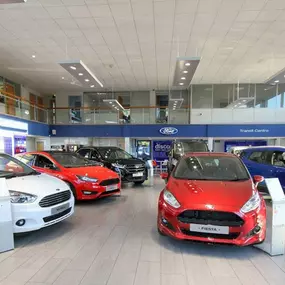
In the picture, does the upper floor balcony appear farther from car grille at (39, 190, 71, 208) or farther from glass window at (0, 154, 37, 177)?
car grille at (39, 190, 71, 208)

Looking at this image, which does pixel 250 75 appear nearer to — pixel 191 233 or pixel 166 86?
pixel 166 86

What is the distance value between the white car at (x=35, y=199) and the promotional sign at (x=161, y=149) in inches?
419

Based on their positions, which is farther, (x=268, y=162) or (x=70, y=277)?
(x=268, y=162)

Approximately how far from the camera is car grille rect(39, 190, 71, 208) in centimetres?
334

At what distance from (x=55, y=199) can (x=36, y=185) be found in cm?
37

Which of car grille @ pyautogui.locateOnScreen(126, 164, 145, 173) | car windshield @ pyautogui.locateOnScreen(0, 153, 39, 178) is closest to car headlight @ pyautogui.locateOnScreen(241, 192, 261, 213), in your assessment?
car windshield @ pyautogui.locateOnScreen(0, 153, 39, 178)

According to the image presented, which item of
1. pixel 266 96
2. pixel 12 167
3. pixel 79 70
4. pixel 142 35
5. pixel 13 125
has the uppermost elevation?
pixel 142 35

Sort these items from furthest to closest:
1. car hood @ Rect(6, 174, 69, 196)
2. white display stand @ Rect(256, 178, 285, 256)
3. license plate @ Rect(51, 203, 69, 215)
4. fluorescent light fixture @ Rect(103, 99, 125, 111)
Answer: fluorescent light fixture @ Rect(103, 99, 125, 111) → license plate @ Rect(51, 203, 69, 215) → car hood @ Rect(6, 174, 69, 196) → white display stand @ Rect(256, 178, 285, 256)

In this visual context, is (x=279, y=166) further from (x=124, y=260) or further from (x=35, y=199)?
(x=35, y=199)

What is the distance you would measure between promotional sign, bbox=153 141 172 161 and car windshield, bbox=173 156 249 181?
9985 mm

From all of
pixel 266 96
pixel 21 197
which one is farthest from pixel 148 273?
pixel 266 96

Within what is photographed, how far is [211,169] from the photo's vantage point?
396 centimetres

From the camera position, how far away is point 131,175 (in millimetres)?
7492

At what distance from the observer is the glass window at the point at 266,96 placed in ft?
41.0
